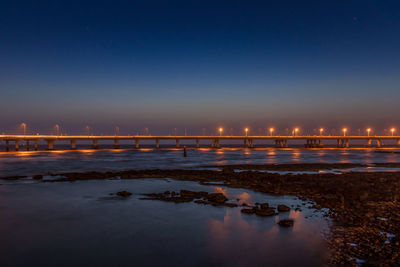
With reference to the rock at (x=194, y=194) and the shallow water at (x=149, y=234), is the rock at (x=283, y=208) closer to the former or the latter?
the shallow water at (x=149, y=234)

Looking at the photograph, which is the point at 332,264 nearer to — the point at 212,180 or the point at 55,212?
the point at 55,212

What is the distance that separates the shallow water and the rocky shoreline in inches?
35.5

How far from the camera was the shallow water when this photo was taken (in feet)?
30.6

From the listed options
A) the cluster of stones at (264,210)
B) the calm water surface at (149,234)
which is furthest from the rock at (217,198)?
→ the cluster of stones at (264,210)

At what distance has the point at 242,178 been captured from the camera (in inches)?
1051

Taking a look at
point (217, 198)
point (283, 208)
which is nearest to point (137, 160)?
point (217, 198)

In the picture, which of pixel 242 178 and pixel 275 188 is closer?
pixel 275 188

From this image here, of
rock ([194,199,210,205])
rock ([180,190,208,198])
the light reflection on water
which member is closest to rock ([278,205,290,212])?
rock ([194,199,210,205])

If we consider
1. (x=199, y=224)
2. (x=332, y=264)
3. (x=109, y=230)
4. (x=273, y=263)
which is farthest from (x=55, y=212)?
(x=332, y=264)

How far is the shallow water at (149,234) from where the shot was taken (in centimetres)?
934

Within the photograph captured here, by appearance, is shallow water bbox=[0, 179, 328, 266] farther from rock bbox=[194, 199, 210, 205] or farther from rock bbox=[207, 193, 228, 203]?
rock bbox=[207, 193, 228, 203]

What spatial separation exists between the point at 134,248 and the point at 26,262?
366 cm

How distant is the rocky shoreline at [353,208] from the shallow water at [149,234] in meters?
0.90

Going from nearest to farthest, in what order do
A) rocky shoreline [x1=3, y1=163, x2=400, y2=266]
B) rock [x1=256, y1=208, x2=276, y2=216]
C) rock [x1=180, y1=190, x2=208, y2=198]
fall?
rocky shoreline [x1=3, y1=163, x2=400, y2=266], rock [x1=256, y1=208, x2=276, y2=216], rock [x1=180, y1=190, x2=208, y2=198]
